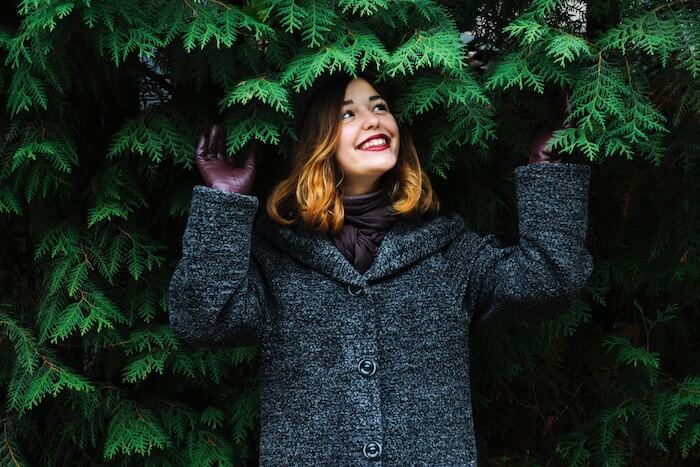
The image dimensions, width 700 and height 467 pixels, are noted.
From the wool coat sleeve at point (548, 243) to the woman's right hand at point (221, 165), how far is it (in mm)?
730

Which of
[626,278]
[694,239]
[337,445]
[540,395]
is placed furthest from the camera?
[540,395]

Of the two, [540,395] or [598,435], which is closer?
[598,435]

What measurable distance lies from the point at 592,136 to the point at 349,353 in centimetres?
87

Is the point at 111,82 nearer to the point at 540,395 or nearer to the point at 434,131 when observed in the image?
the point at 434,131

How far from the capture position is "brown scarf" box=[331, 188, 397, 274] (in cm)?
235

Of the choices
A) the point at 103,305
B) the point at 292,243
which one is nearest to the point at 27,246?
the point at 103,305

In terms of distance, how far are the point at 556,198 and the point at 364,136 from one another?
1.82ft

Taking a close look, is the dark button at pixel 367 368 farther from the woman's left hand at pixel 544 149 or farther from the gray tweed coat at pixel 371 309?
the woman's left hand at pixel 544 149

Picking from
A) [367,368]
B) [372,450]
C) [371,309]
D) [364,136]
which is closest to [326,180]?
[364,136]

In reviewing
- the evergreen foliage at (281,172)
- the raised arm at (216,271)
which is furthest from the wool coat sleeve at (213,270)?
the evergreen foliage at (281,172)

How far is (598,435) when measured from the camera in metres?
2.90

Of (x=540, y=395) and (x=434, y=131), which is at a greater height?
(x=434, y=131)

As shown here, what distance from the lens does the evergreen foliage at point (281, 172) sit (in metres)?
2.26

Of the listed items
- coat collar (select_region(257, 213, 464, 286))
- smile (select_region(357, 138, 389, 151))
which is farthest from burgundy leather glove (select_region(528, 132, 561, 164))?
smile (select_region(357, 138, 389, 151))
